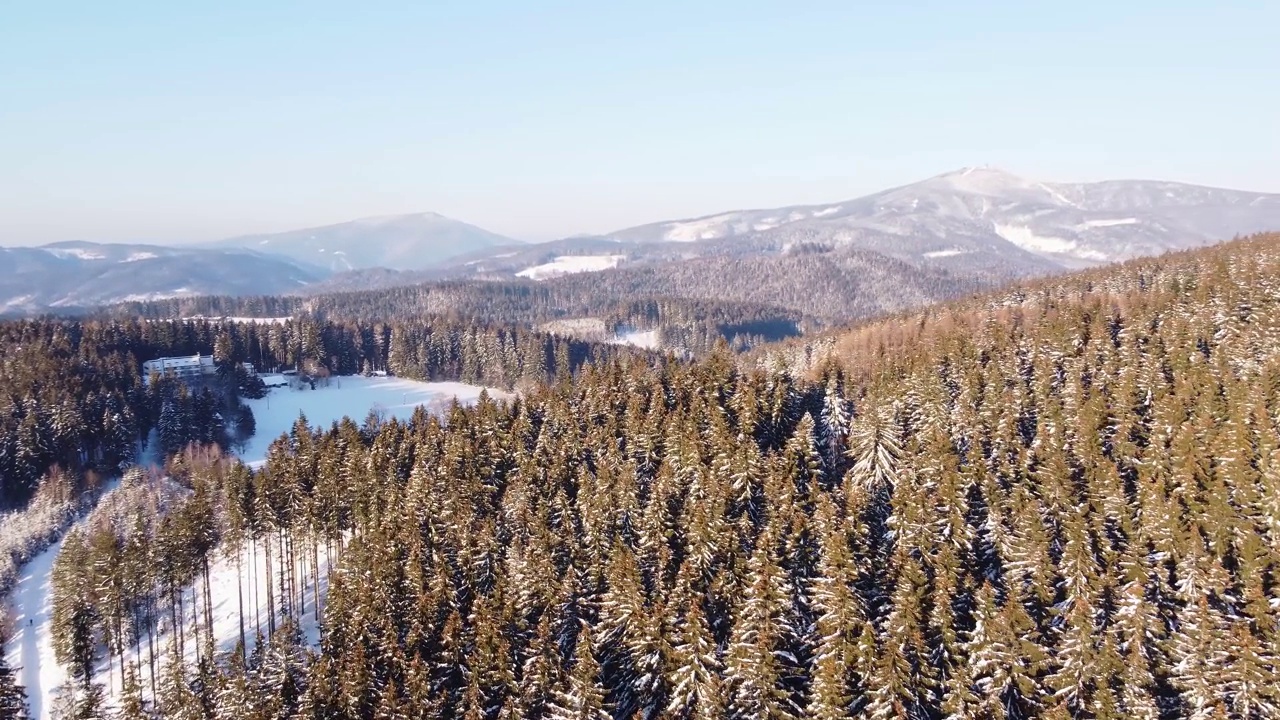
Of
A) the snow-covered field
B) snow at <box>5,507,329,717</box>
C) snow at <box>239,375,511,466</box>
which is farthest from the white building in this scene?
snow at <box>5,507,329,717</box>

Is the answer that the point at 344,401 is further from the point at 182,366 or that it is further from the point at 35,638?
the point at 35,638

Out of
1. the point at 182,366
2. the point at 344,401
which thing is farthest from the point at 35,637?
the point at 182,366

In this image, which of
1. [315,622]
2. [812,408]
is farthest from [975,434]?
[315,622]

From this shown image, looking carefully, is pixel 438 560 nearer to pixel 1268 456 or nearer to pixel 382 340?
pixel 1268 456

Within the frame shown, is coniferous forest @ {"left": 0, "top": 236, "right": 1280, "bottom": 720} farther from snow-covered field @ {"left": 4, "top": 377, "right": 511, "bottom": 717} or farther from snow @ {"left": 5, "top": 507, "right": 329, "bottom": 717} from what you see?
snow-covered field @ {"left": 4, "top": 377, "right": 511, "bottom": 717}

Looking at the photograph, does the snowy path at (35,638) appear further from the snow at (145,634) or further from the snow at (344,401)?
the snow at (344,401)
